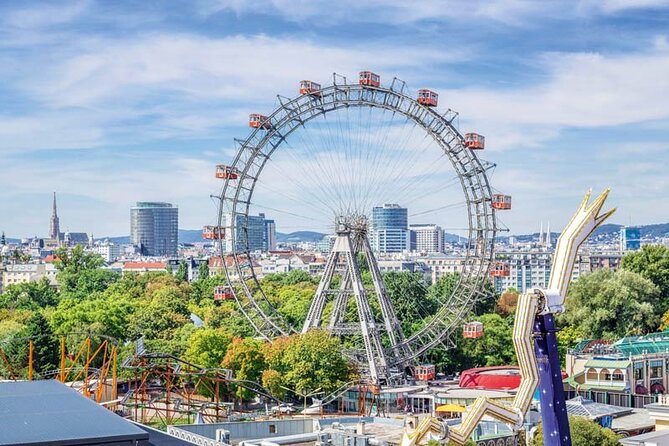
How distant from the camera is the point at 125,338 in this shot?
91625mm

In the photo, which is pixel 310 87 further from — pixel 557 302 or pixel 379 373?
pixel 557 302

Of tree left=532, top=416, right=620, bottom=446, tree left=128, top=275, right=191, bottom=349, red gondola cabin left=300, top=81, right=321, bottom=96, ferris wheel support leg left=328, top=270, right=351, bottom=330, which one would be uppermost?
red gondola cabin left=300, top=81, right=321, bottom=96

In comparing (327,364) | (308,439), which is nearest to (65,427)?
(308,439)

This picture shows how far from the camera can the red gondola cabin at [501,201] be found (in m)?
69.4

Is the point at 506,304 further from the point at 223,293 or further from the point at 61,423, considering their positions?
the point at 61,423

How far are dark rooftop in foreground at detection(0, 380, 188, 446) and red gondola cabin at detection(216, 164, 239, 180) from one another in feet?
150

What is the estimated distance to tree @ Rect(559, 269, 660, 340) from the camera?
8225 centimetres

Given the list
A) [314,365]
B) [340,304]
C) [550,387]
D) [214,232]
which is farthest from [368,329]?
[550,387]

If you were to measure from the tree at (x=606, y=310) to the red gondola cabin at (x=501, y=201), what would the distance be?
1590 centimetres

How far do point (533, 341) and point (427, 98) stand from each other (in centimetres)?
5125

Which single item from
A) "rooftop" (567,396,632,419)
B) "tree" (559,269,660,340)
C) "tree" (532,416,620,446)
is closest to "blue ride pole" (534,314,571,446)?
"tree" (532,416,620,446)

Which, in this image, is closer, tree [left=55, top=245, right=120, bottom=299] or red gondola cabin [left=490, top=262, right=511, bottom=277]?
red gondola cabin [left=490, top=262, right=511, bottom=277]

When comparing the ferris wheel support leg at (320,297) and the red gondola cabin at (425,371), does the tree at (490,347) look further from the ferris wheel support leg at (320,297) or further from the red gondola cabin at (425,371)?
the ferris wheel support leg at (320,297)

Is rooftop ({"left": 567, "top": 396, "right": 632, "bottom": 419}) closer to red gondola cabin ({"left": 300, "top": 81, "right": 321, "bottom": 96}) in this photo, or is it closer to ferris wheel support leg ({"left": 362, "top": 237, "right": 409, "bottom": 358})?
ferris wheel support leg ({"left": 362, "top": 237, "right": 409, "bottom": 358})
